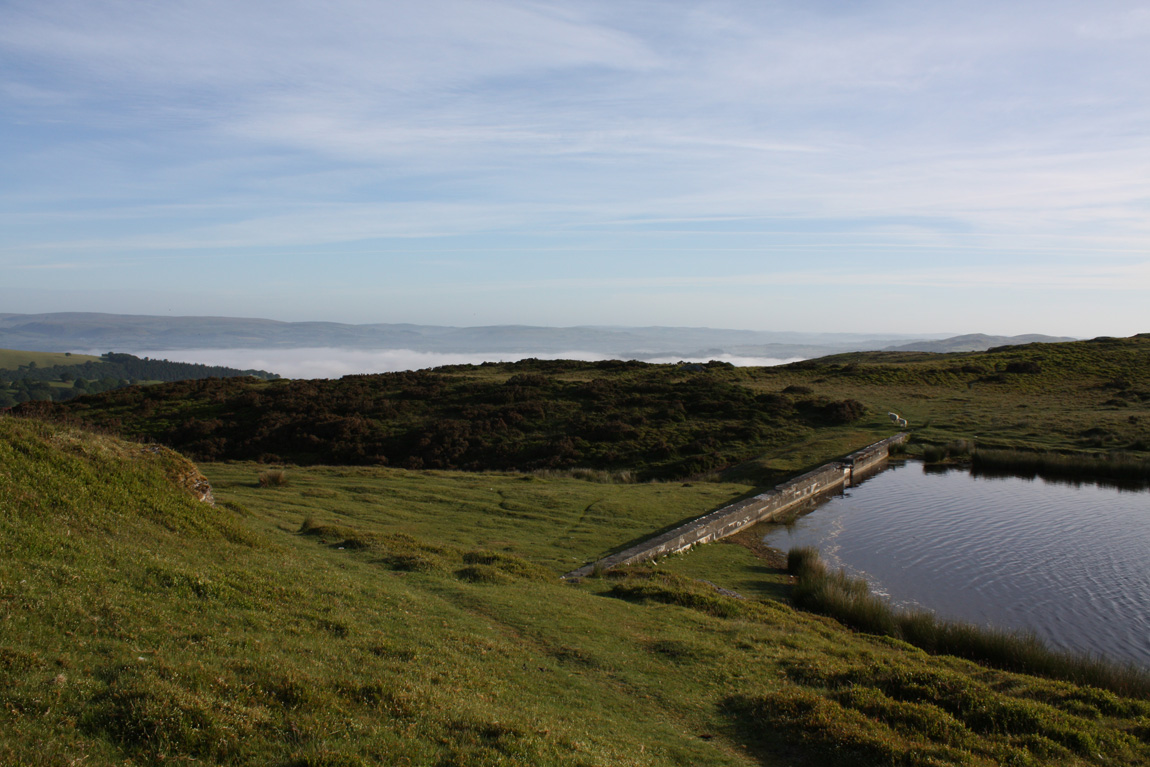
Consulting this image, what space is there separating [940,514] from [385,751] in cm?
2182

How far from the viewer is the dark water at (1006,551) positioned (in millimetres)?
13828

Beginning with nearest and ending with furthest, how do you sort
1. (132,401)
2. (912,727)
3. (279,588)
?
(912,727), (279,588), (132,401)

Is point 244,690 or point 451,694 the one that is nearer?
point 244,690

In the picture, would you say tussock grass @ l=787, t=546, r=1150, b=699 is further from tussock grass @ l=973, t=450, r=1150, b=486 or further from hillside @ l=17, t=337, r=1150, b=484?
tussock grass @ l=973, t=450, r=1150, b=486

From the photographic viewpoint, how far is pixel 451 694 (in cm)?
674

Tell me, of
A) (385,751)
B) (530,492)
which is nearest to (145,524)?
(385,751)

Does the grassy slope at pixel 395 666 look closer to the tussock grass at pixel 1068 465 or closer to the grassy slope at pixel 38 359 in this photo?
the tussock grass at pixel 1068 465

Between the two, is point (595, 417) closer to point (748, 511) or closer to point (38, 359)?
point (748, 511)

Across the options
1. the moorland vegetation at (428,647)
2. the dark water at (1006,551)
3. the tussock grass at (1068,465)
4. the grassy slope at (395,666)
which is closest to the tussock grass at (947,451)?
the tussock grass at (1068,465)

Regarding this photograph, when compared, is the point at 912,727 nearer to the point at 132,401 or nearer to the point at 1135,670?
the point at 1135,670

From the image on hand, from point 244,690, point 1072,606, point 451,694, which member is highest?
point 244,690

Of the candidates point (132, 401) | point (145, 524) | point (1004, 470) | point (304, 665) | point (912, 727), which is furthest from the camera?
point (132, 401)

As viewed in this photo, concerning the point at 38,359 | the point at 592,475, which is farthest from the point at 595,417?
the point at 38,359

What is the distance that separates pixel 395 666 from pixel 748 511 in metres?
15.7
